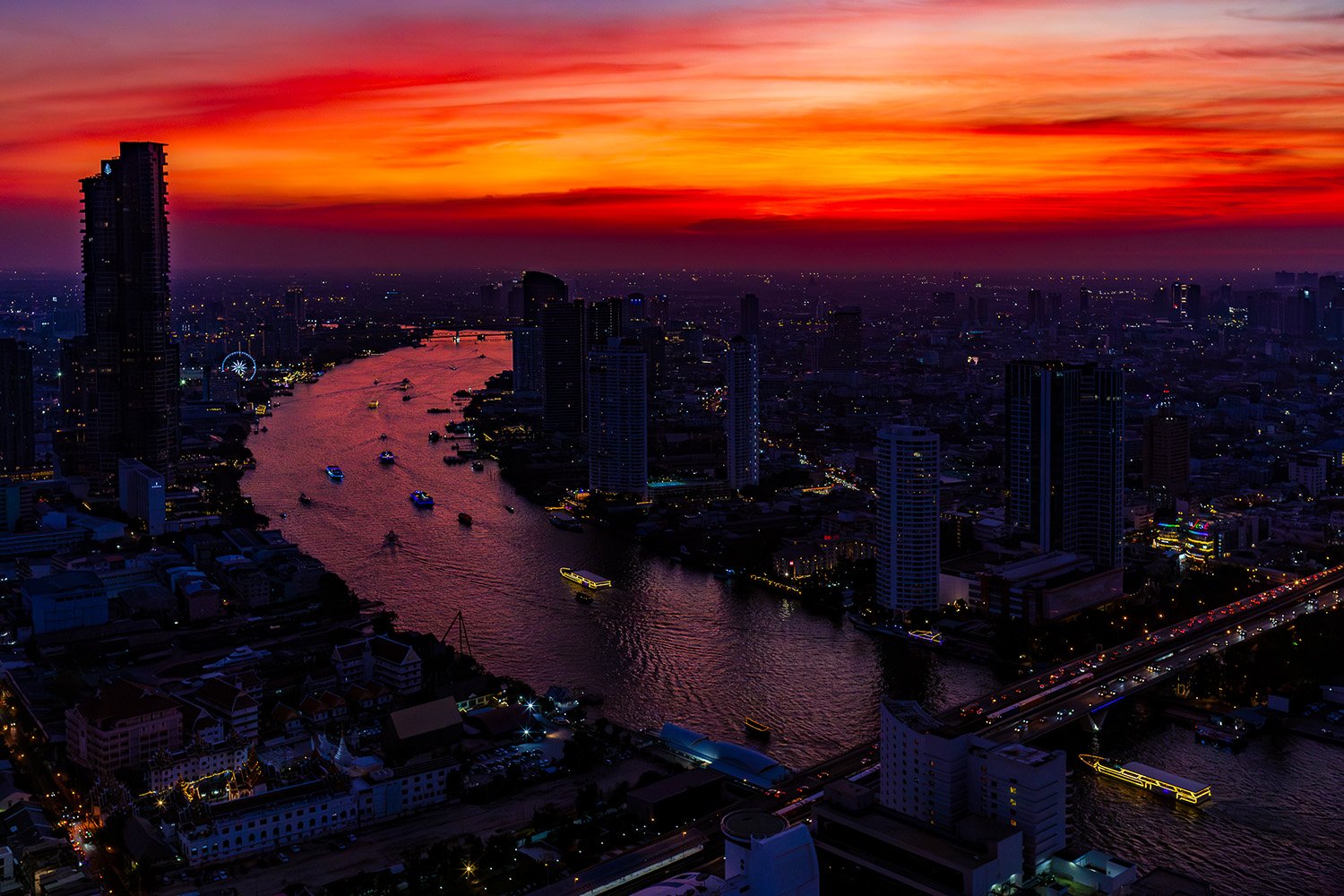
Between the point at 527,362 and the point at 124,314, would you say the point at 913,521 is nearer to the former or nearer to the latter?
the point at 124,314

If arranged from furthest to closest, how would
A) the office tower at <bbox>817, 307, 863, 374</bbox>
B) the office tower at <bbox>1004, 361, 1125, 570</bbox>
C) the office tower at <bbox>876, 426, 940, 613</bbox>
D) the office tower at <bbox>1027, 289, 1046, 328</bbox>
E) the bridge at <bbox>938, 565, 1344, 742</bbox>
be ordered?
the office tower at <bbox>1027, 289, 1046, 328</bbox> → the office tower at <bbox>817, 307, 863, 374</bbox> → the office tower at <bbox>1004, 361, 1125, 570</bbox> → the office tower at <bbox>876, 426, 940, 613</bbox> → the bridge at <bbox>938, 565, 1344, 742</bbox>

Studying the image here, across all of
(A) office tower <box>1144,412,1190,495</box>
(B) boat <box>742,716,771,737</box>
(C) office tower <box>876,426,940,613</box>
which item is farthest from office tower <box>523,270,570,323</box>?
(B) boat <box>742,716,771,737</box>

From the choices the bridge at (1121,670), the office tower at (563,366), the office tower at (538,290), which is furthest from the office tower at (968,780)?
the office tower at (538,290)

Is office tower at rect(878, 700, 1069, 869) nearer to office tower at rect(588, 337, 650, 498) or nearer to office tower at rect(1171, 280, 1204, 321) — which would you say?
office tower at rect(588, 337, 650, 498)

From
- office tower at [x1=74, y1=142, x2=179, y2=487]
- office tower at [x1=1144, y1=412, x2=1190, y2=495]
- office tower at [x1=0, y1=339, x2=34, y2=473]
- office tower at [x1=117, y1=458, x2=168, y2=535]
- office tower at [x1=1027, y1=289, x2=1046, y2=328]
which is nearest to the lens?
office tower at [x1=117, y1=458, x2=168, y2=535]

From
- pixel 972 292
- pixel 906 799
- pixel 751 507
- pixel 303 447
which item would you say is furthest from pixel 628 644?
pixel 972 292

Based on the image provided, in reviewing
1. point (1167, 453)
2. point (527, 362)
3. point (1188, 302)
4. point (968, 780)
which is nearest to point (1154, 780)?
point (968, 780)

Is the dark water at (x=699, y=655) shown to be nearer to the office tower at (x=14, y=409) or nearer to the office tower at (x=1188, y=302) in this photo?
the office tower at (x=14, y=409)
